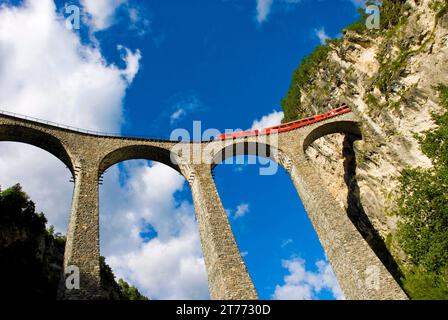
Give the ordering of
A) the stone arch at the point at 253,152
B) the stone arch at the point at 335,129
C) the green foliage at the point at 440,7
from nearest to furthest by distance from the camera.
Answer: the green foliage at the point at 440,7 < the stone arch at the point at 253,152 < the stone arch at the point at 335,129

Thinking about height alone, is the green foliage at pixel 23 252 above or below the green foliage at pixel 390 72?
below

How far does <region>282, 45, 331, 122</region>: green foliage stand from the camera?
40.5 m

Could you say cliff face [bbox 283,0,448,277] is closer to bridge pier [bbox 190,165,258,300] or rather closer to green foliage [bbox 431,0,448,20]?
green foliage [bbox 431,0,448,20]

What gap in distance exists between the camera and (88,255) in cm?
1867

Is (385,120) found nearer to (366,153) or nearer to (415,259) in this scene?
(366,153)

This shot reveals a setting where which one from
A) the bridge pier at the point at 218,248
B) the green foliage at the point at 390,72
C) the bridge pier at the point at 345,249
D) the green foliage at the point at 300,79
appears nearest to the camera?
the bridge pier at the point at 218,248

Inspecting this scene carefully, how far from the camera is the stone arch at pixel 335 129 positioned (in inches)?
1266

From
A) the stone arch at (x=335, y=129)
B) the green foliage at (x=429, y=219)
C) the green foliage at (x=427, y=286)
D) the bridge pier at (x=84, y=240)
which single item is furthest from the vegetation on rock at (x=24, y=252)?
the green foliage at (x=429, y=219)

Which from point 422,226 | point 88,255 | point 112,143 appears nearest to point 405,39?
point 422,226

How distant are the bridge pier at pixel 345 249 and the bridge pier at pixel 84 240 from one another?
45.0ft

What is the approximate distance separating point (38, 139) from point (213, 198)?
12.9m

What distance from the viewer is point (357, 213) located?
107 ft

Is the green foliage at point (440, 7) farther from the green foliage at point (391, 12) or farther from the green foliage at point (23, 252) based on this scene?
the green foliage at point (23, 252)
